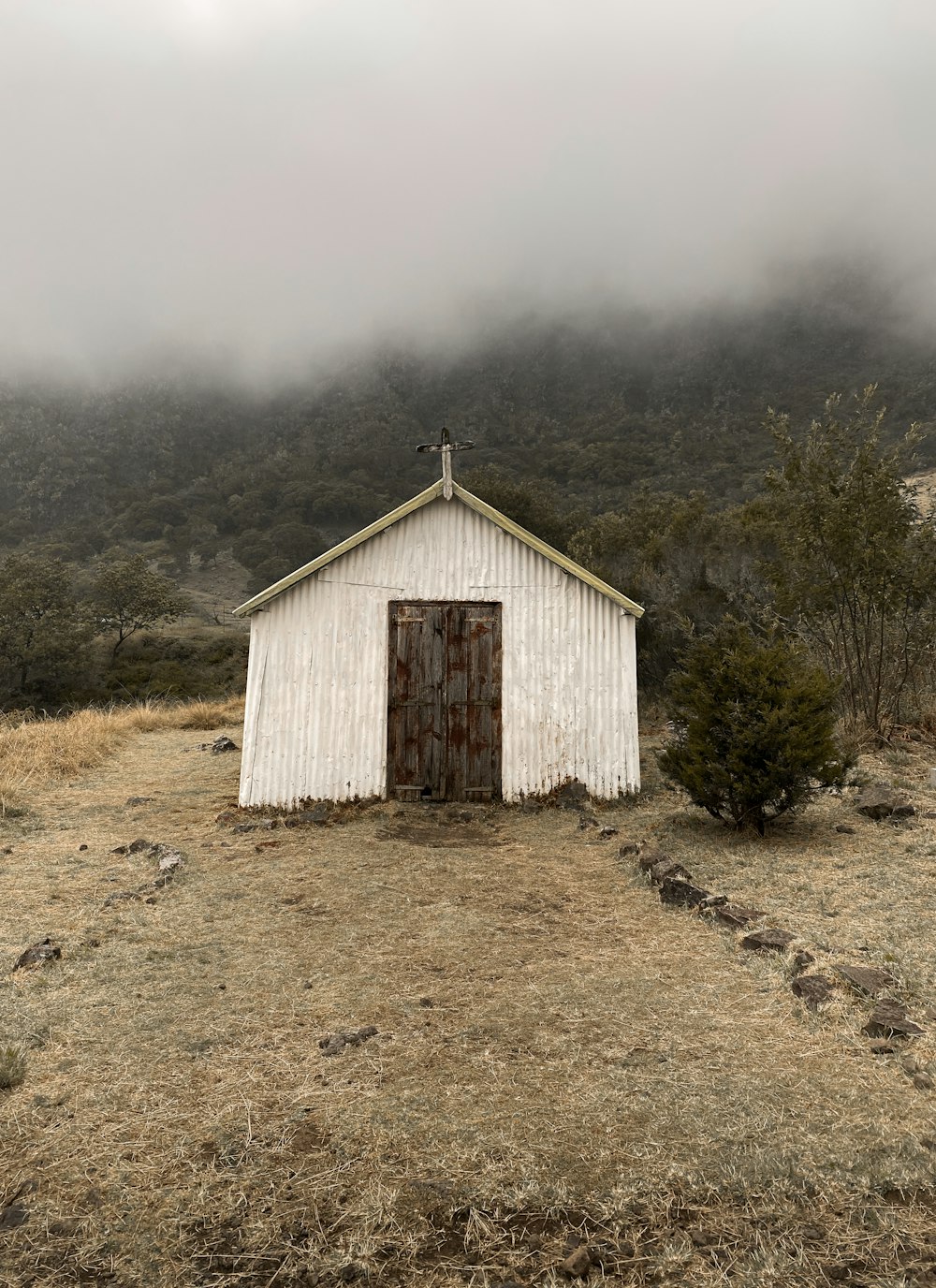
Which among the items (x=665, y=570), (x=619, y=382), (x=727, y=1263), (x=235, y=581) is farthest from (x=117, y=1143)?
(x=619, y=382)

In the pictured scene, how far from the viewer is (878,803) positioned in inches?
352

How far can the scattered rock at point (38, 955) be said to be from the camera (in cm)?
510

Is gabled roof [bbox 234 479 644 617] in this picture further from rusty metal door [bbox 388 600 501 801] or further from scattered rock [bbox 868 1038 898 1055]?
scattered rock [bbox 868 1038 898 1055]

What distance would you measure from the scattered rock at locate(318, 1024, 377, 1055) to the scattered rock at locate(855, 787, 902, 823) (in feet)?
23.1

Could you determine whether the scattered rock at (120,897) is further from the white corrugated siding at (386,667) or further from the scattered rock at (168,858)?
the white corrugated siding at (386,667)

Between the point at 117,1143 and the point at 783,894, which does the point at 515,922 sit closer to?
the point at 783,894

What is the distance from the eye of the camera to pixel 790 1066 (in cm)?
376

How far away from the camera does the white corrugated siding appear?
409 inches

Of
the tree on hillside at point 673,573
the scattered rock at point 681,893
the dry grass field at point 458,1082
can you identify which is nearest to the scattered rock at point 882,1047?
the dry grass field at point 458,1082

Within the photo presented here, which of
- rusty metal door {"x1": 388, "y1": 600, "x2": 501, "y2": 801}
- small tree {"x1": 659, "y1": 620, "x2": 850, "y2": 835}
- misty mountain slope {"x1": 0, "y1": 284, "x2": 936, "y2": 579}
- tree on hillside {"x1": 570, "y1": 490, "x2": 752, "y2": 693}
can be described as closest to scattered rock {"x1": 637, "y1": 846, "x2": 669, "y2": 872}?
small tree {"x1": 659, "y1": 620, "x2": 850, "y2": 835}

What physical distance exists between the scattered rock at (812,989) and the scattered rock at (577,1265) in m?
2.34

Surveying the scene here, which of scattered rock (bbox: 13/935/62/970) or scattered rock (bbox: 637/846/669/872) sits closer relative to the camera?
scattered rock (bbox: 13/935/62/970)

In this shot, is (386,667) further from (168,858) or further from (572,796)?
(168,858)

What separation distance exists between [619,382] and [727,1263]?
331ft
